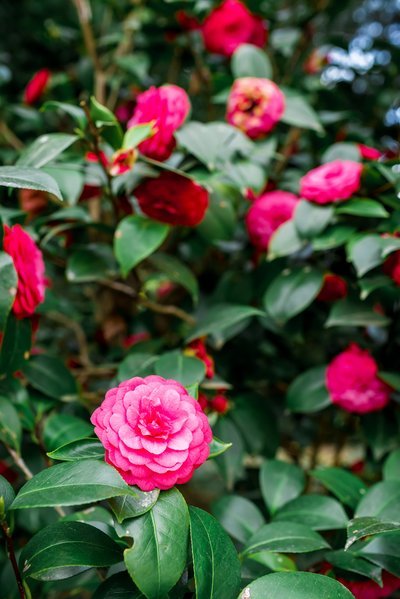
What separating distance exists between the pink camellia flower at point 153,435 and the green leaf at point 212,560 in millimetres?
49

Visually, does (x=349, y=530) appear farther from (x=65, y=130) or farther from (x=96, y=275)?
(x=65, y=130)

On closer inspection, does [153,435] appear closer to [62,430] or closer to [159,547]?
[159,547]

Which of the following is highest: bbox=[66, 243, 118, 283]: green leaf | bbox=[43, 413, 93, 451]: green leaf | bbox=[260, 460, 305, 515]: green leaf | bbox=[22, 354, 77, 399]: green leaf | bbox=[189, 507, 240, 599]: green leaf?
bbox=[189, 507, 240, 599]: green leaf

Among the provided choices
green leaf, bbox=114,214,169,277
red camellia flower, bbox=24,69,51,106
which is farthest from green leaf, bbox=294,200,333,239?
red camellia flower, bbox=24,69,51,106

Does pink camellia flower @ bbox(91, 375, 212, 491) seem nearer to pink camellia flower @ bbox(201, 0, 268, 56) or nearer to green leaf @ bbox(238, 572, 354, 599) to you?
green leaf @ bbox(238, 572, 354, 599)

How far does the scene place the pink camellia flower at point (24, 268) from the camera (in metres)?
0.70

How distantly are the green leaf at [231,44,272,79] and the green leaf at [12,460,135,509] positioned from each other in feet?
3.02

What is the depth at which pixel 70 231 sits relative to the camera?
1087 mm

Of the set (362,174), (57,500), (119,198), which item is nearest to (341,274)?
(362,174)

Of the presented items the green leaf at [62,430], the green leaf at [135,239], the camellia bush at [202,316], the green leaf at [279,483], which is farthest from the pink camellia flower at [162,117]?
the green leaf at [279,483]

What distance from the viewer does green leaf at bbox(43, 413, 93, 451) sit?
2.48ft

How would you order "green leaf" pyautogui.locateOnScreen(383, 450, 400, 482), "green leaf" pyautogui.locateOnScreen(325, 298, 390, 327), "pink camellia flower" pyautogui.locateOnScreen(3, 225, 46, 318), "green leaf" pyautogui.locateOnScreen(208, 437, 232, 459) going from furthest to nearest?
"green leaf" pyautogui.locateOnScreen(325, 298, 390, 327), "green leaf" pyautogui.locateOnScreen(383, 450, 400, 482), "pink camellia flower" pyautogui.locateOnScreen(3, 225, 46, 318), "green leaf" pyautogui.locateOnScreen(208, 437, 232, 459)

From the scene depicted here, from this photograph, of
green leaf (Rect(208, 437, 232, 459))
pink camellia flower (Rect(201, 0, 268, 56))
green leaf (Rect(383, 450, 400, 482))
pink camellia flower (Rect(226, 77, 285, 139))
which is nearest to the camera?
green leaf (Rect(208, 437, 232, 459))

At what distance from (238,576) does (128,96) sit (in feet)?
4.32
